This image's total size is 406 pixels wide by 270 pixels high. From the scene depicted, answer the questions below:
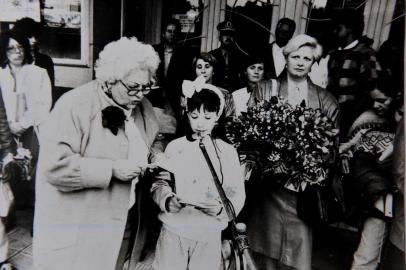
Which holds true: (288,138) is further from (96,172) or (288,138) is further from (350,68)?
(96,172)

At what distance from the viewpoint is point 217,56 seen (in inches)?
71.4

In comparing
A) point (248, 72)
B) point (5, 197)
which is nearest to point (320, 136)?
point (248, 72)

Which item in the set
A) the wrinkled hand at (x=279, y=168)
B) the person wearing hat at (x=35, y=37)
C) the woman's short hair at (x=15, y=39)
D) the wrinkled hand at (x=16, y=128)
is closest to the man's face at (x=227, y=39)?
the wrinkled hand at (x=279, y=168)

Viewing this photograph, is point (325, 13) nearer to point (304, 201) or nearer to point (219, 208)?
point (304, 201)

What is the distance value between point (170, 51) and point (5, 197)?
139 cm

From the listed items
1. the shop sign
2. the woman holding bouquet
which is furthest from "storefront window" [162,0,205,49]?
the woman holding bouquet

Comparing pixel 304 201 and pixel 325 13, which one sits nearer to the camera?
pixel 325 13

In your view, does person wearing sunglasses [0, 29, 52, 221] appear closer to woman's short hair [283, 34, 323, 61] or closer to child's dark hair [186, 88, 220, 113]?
child's dark hair [186, 88, 220, 113]

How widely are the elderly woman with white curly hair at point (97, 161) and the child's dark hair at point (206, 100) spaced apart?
259 mm

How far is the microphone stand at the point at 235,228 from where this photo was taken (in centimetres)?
181

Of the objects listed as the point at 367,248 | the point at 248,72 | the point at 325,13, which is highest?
the point at 325,13

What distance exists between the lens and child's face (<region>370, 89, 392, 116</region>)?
1681mm

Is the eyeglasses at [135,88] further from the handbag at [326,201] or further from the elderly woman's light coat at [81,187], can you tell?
the handbag at [326,201]

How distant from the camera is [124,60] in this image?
164 cm
